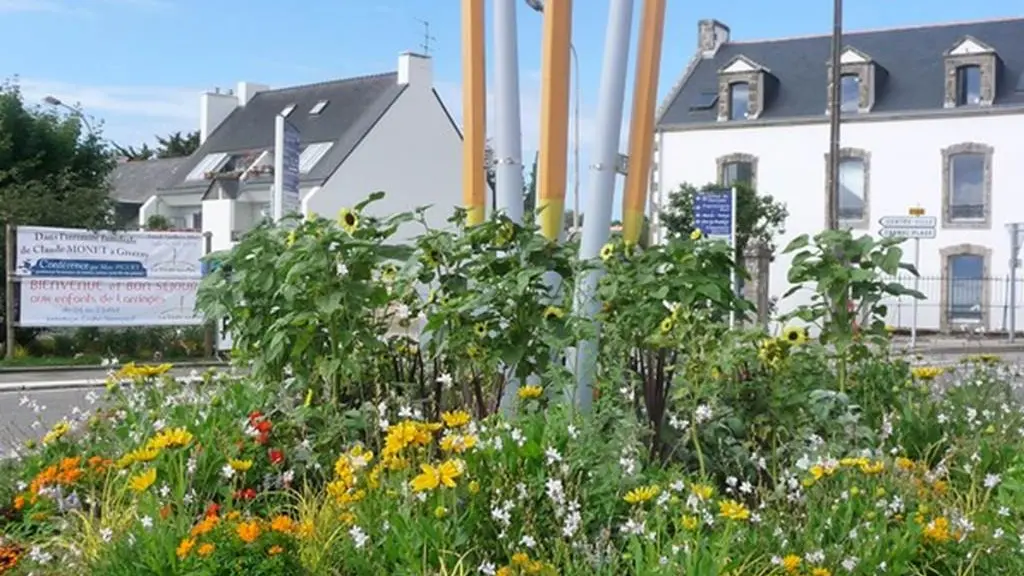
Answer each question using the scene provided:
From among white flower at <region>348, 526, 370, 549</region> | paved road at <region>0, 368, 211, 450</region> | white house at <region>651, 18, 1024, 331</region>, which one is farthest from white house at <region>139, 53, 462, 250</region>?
white flower at <region>348, 526, 370, 549</region>

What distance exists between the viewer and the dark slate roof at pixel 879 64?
125 feet

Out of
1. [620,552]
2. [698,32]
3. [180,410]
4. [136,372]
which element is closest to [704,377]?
[620,552]

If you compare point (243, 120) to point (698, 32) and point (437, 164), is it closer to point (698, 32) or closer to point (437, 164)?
point (437, 164)

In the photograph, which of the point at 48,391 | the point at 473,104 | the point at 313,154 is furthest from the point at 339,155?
the point at 473,104

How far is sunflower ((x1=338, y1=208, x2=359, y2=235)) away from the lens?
14.8ft

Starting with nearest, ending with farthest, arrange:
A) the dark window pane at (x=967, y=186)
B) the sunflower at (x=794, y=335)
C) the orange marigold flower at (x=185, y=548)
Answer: the orange marigold flower at (x=185, y=548) → the sunflower at (x=794, y=335) → the dark window pane at (x=967, y=186)

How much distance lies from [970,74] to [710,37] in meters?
10.0

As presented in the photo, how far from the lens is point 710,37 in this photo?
43.8 metres

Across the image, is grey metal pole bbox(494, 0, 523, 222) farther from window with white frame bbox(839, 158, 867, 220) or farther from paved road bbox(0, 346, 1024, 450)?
window with white frame bbox(839, 158, 867, 220)

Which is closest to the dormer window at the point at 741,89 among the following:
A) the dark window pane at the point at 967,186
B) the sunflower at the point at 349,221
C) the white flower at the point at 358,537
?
the dark window pane at the point at 967,186

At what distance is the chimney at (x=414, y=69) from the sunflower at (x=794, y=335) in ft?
118

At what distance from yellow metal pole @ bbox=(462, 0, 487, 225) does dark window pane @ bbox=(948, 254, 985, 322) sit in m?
33.6

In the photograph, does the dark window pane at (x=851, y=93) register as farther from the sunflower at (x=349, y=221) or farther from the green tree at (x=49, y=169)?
the sunflower at (x=349, y=221)

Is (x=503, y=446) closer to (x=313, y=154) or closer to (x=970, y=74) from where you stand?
(x=313, y=154)
